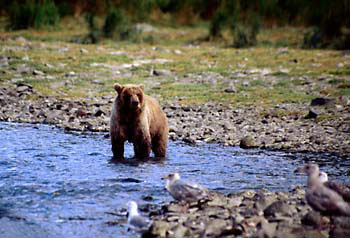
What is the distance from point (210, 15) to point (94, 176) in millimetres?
26764

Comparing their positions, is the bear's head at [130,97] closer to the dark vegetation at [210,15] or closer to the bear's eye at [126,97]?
the bear's eye at [126,97]

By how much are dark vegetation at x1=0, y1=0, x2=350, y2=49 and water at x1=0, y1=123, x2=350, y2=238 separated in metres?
16.0

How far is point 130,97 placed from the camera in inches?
466

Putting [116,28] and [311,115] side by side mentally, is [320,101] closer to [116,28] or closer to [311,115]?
[311,115]

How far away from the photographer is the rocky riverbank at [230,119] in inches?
547

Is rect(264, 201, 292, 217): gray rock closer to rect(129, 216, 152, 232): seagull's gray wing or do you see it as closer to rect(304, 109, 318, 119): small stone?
rect(129, 216, 152, 232): seagull's gray wing

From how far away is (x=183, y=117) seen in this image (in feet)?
54.8

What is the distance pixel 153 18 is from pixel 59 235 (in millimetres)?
27772

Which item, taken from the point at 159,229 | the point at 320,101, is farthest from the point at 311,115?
the point at 159,229

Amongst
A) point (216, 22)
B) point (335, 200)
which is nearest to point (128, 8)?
point (216, 22)

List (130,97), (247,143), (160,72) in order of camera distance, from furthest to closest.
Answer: (160,72), (247,143), (130,97)

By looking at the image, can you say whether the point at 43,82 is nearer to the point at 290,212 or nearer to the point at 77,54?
the point at 77,54

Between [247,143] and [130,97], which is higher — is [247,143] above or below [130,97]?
below

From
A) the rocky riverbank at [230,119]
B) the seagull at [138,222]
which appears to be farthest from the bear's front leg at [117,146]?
the seagull at [138,222]
